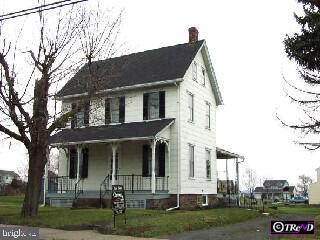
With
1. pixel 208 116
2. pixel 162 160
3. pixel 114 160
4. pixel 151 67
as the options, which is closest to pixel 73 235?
pixel 114 160

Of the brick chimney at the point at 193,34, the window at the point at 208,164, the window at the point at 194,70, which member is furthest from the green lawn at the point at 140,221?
the brick chimney at the point at 193,34

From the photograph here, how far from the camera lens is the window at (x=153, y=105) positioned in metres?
28.6

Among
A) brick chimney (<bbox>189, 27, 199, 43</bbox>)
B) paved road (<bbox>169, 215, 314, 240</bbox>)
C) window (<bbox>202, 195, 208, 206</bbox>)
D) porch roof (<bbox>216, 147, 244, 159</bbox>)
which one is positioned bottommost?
paved road (<bbox>169, 215, 314, 240</bbox>)

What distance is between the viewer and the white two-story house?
2725cm

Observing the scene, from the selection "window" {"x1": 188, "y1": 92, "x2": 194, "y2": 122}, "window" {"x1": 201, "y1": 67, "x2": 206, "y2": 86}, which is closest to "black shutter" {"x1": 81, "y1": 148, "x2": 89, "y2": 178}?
"window" {"x1": 188, "y1": 92, "x2": 194, "y2": 122}

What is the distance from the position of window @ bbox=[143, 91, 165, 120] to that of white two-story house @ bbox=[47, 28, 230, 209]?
0.19 ft

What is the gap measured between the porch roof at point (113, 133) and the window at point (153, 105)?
50 cm

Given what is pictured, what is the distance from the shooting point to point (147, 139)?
84.7ft

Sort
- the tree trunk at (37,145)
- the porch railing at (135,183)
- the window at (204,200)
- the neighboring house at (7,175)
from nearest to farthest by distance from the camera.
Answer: the tree trunk at (37,145) < the porch railing at (135,183) < the window at (204,200) < the neighboring house at (7,175)

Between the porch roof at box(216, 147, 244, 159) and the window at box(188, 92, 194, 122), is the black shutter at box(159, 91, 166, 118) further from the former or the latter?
the porch roof at box(216, 147, 244, 159)

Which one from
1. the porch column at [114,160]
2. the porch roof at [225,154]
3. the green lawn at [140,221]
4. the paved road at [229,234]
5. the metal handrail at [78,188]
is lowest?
the paved road at [229,234]

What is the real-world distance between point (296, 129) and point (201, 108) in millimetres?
8472

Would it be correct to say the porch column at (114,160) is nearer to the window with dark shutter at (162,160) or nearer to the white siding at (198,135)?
the window with dark shutter at (162,160)

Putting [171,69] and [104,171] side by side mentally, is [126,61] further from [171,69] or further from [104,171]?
[104,171]
